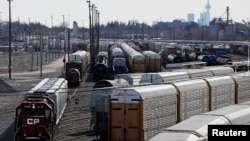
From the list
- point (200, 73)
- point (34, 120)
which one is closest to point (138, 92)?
point (34, 120)

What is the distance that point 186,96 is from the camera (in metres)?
23.7

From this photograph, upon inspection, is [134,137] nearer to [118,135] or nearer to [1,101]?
[118,135]

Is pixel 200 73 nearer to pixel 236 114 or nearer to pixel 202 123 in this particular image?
pixel 236 114

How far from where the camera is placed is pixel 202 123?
14.4m

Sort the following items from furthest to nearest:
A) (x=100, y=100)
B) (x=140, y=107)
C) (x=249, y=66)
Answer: (x=249, y=66) < (x=100, y=100) < (x=140, y=107)

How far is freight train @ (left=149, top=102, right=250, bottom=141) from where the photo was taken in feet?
42.9

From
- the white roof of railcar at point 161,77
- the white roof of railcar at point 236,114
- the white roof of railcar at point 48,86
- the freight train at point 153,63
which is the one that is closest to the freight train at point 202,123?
the white roof of railcar at point 236,114

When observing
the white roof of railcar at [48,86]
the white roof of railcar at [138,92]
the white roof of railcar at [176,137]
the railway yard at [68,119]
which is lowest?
the railway yard at [68,119]

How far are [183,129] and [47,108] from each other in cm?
1084

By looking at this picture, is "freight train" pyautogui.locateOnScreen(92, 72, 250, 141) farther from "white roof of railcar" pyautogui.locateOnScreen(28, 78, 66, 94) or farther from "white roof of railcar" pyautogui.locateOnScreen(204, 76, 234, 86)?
"white roof of railcar" pyautogui.locateOnScreen(28, 78, 66, 94)

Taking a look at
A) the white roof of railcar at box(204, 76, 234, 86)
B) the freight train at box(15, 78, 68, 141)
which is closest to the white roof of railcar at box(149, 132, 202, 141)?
the freight train at box(15, 78, 68, 141)

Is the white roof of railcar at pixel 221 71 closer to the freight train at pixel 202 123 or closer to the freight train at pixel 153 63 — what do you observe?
the freight train at pixel 202 123

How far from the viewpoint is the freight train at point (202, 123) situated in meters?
13.1

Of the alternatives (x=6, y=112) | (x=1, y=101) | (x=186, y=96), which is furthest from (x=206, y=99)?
(x=1, y=101)
